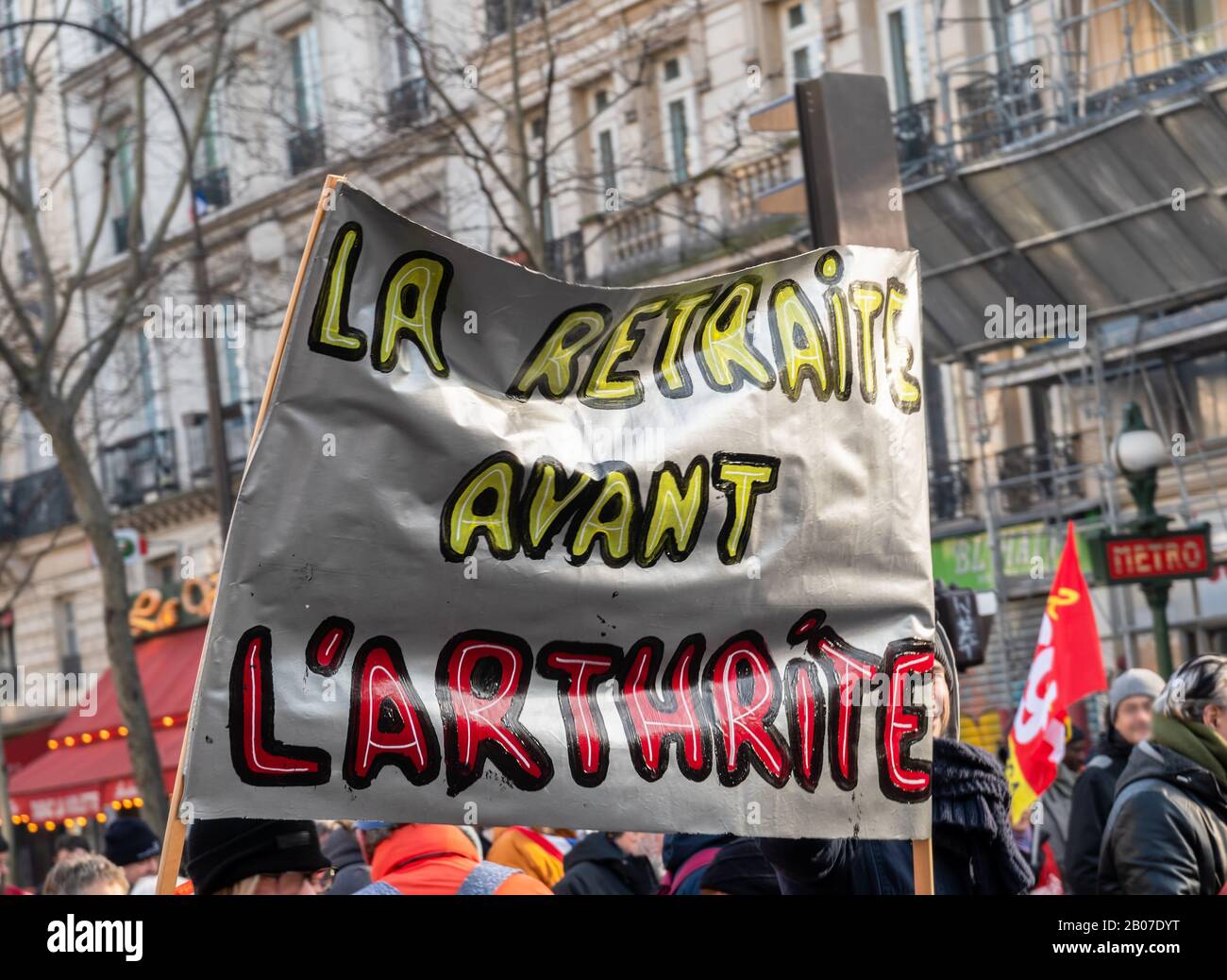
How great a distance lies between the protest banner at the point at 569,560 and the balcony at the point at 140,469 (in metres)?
26.0

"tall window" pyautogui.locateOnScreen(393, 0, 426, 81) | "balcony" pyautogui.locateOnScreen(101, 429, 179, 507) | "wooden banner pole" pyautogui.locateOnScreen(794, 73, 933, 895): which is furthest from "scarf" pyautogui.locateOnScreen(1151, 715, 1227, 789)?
"balcony" pyautogui.locateOnScreen(101, 429, 179, 507)

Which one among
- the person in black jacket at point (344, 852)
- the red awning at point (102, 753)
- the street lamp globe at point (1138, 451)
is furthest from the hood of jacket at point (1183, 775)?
the red awning at point (102, 753)

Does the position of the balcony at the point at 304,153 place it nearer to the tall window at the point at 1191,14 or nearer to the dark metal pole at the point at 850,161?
the tall window at the point at 1191,14

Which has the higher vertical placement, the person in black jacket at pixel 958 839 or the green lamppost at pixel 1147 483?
the green lamppost at pixel 1147 483

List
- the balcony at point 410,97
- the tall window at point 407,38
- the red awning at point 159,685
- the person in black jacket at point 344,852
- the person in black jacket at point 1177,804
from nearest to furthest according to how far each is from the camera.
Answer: the person in black jacket at point 1177,804 → the person in black jacket at point 344,852 → the tall window at point 407,38 → the balcony at point 410,97 → the red awning at point 159,685

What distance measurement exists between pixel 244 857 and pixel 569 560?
86 centimetres

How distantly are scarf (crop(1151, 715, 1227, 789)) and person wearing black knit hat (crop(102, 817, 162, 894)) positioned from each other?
5704 mm

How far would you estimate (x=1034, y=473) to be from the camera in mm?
19047

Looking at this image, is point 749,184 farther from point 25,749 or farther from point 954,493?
point 25,749

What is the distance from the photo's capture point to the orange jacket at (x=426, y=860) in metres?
4.55

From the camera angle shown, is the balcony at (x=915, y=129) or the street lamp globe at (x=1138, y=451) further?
the balcony at (x=915, y=129)

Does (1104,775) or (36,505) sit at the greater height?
(36,505)

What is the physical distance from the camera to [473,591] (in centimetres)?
359

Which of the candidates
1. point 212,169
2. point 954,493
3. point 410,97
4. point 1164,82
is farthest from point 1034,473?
point 212,169
